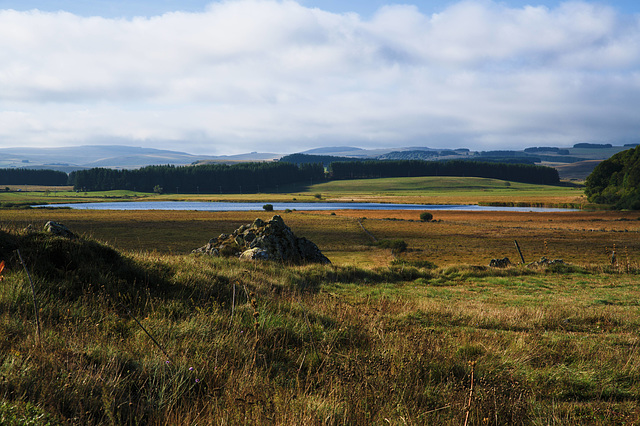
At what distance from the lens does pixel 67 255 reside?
8.66m

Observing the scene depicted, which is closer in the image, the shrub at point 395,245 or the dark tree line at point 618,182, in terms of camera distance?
the shrub at point 395,245

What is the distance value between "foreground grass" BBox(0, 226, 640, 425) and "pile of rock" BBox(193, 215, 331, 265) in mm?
Answer: 12828

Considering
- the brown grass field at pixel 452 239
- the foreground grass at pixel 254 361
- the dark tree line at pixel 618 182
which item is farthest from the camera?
the dark tree line at pixel 618 182

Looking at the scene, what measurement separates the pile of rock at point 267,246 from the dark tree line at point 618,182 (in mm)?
98882

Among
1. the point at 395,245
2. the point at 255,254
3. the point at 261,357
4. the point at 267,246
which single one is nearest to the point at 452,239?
the point at 395,245

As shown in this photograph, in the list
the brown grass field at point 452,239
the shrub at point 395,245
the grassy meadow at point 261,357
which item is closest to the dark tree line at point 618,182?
the brown grass field at point 452,239

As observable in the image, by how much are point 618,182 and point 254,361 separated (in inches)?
5249

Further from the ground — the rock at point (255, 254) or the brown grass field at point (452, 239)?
the rock at point (255, 254)

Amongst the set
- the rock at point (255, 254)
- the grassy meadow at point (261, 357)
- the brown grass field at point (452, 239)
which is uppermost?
the grassy meadow at point (261, 357)

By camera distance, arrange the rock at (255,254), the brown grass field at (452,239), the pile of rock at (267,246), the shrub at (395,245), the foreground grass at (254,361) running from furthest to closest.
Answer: the shrub at (395,245) < the brown grass field at (452,239) < the pile of rock at (267,246) < the rock at (255,254) < the foreground grass at (254,361)

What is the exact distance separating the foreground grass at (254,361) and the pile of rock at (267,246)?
12828 millimetres

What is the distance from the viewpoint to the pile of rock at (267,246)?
74.8 ft

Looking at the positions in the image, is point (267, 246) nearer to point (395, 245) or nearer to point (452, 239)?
point (395, 245)

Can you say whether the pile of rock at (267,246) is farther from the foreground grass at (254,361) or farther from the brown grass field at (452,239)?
the foreground grass at (254,361)
